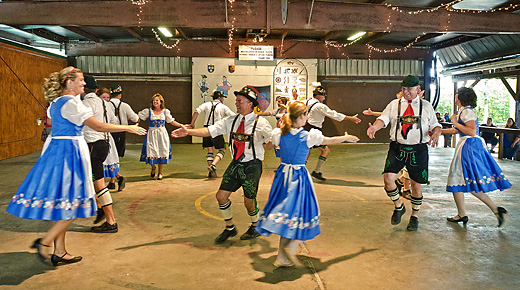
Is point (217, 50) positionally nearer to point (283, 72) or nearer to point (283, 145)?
point (283, 72)

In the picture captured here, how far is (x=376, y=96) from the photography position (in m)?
15.1

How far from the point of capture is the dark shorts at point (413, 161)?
4.55 meters

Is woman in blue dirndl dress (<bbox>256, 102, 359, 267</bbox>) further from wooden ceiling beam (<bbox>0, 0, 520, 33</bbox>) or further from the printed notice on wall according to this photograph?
the printed notice on wall

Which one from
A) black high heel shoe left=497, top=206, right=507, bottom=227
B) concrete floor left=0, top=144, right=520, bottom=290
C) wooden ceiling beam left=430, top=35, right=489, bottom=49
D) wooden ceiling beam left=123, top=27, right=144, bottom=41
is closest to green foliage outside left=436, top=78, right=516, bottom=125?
wooden ceiling beam left=430, top=35, right=489, bottom=49

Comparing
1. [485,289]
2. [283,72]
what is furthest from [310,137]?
[283,72]

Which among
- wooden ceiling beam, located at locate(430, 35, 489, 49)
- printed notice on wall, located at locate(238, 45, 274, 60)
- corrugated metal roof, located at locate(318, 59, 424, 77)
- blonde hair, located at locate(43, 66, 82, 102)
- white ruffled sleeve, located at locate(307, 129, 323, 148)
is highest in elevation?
wooden ceiling beam, located at locate(430, 35, 489, 49)

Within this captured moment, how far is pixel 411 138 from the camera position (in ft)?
14.9

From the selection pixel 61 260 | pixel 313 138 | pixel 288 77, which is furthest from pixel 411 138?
pixel 288 77

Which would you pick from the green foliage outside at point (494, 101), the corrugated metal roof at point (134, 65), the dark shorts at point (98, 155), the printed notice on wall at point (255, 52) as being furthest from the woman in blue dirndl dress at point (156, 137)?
the green foliage outside at point (494, 101)

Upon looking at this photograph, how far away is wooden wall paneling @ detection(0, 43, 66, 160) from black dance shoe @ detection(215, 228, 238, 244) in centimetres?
839

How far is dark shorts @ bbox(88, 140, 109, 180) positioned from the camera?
14.9 feet

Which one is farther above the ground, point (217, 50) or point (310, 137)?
point (217, 50)

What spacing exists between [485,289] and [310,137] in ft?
5.75

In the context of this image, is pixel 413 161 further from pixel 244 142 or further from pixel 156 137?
pixel 156 137
